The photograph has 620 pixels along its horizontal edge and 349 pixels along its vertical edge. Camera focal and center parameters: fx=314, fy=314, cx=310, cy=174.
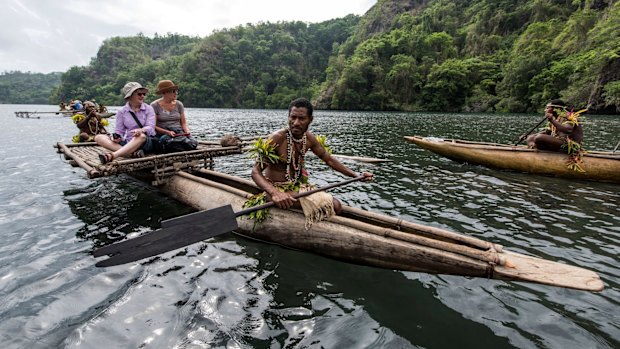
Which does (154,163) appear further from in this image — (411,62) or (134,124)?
(411,62)

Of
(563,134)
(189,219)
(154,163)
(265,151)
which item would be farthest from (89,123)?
(563,134)

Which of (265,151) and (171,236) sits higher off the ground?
(265,151)

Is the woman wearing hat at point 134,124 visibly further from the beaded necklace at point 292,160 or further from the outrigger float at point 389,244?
the beaded necklace at point 292,160

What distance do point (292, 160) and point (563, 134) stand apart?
9828 millimetres

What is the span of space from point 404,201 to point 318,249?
4.31 meters

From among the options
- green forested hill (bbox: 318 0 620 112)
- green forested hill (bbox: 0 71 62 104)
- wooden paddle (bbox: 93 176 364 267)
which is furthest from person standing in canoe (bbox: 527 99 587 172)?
green forested hill (bbox: 0 71 62 104)

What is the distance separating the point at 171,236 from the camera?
12.8ft

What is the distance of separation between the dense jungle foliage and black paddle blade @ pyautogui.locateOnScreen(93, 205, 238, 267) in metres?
48.2

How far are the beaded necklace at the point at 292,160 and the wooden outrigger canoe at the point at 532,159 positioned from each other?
9232 mm

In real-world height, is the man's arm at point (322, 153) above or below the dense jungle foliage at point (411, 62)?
below

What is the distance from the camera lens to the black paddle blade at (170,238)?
3604 mm

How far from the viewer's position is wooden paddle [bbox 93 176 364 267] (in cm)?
361

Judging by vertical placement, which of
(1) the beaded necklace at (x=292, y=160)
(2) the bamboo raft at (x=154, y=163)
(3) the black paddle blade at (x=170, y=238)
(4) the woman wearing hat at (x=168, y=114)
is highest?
(4) the woman wearing hat at (x=168, y=114)

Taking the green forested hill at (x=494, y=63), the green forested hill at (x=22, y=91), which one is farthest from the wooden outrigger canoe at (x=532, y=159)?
the green forested hill at (x=22, y=91)
